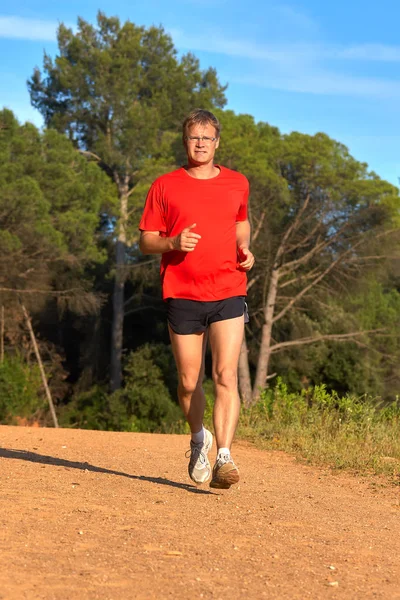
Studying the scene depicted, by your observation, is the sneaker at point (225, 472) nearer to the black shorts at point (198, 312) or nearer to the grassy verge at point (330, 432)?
the black shorts at point (198, 312)

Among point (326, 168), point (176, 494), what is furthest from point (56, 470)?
point (326, 168)

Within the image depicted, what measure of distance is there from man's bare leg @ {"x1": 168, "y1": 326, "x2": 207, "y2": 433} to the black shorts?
0.06 meters

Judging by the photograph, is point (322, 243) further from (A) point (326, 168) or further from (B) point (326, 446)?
(B) point (326, 446)

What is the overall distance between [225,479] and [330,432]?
4.04 metres

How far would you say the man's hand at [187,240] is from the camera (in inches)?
207

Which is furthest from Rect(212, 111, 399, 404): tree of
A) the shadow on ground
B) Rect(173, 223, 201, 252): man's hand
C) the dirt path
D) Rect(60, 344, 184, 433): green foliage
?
Rect(173, 223, 201, 252): man's hand

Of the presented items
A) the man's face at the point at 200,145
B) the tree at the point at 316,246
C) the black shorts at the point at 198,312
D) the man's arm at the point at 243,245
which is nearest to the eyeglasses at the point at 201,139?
the man's face at the point at 200,145

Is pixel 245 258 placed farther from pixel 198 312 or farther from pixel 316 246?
pixel 316 246

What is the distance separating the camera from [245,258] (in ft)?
18.2

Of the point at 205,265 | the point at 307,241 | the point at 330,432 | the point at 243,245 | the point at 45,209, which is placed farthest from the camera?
the point at 45,209

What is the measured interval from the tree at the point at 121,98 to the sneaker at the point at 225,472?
3060 cm

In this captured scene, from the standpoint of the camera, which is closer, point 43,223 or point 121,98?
point 43,223

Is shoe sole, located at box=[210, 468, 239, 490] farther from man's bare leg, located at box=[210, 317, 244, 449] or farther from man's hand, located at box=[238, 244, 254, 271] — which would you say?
man's hand, located at box=[238, 244, 254, 271]

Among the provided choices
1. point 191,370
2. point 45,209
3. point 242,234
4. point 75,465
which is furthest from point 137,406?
point 242,234
